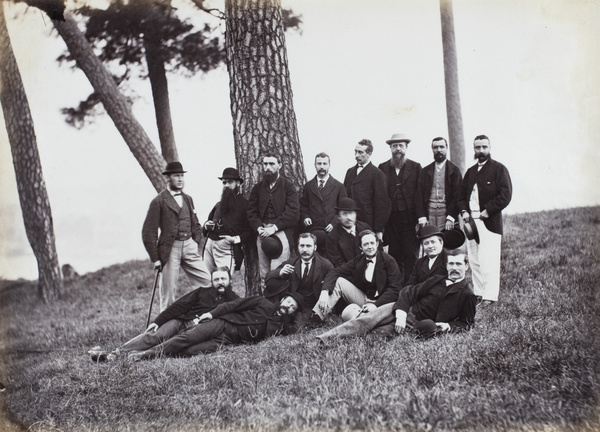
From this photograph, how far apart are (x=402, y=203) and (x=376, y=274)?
116cm

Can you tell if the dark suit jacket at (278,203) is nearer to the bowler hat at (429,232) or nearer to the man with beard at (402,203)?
the man with beard at (402,203)

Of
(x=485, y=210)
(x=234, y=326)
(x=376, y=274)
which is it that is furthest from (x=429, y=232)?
(x=234, y=326)

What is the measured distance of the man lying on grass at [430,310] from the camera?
5820 mm

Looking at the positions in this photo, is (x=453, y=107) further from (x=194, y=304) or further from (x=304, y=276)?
(x=194, y=304)

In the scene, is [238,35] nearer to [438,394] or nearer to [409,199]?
[409,199]

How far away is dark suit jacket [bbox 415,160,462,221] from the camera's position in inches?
276

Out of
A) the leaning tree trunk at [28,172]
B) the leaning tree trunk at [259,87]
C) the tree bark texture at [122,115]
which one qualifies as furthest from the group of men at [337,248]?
the leaning tree trunk at [28,172]

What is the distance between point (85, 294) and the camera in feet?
35.3

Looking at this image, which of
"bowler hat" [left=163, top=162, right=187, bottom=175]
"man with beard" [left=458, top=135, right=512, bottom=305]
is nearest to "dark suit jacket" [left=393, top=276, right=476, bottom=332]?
"man with beard" [left=458, top=135, right=512, bottom=305]

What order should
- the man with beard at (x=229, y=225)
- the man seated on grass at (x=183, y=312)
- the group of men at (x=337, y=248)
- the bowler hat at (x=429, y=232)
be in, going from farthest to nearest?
1. the man with beard at (x=229, y=225)
2. the man seated on grass at (x=183, y=312)
3. the bowler hat at (x=429, y=232)
4. the group of men at (x=337, y=248)

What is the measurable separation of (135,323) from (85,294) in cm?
286

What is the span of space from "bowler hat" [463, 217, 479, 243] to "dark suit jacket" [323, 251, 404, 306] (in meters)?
0.95

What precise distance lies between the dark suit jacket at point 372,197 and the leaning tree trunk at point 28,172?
4.81 m

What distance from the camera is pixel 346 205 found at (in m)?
6.86
